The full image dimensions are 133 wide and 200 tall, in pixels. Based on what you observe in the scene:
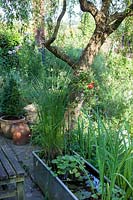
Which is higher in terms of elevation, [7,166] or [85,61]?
[85,61]

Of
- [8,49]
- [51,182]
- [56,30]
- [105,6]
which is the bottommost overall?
[51,182]

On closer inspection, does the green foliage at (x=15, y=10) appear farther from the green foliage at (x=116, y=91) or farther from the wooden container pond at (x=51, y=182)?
the wooden container pond at (x=51, y=182)

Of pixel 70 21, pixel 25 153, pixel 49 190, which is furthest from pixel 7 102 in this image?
pixel 49 190

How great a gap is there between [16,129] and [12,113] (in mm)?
434

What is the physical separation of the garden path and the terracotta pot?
75 millimetres

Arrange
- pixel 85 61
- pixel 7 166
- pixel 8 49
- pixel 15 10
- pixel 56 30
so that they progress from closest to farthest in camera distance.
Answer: pixel 7 166 < pixel 15 10 < pixel 85 61 < pixel 56 30 < pixel 8 49

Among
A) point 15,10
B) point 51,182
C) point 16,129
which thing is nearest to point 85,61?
point 15,10

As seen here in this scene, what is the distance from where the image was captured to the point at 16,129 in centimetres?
396

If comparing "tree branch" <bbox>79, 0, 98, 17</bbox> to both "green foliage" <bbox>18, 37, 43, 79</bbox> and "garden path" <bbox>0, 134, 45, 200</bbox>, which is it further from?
"green foliage" <bbox>18, 37, 43, 79</bbox>

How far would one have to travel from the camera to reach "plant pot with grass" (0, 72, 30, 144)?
402 centimetres

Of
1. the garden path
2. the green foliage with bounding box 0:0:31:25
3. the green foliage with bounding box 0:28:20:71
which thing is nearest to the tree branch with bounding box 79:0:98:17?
the green foliage with bounding box 0:0:31:25

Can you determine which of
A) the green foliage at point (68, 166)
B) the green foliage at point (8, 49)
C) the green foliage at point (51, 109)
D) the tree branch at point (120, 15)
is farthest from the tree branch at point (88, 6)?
the green foliage at point (8, 49)

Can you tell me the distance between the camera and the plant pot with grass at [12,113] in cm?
402

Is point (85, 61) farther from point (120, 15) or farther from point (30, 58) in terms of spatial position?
point (30, 58)
